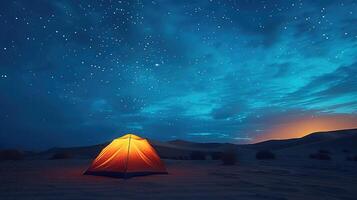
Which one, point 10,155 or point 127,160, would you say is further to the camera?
point 10,155

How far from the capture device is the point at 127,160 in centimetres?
1112

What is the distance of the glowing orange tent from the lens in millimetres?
10891

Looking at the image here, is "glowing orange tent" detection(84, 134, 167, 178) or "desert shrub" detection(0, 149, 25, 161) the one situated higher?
"desert shrub" detection(0, 149, 25, 161)

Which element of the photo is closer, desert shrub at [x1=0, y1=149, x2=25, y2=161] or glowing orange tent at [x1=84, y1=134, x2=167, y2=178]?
glowing orange tent at [x1=84, y1=134, x2=167, y2=178]

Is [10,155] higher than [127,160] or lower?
higher

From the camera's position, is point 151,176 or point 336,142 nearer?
point 151,176

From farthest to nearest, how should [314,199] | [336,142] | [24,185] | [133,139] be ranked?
[336,142] < [133,139] < [24,185] < [314,199]

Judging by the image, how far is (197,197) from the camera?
279 inches

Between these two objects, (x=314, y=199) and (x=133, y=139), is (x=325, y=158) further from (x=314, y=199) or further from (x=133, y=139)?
(x=314, y=199)

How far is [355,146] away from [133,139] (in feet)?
95.8

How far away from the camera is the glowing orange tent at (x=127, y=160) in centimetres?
1089

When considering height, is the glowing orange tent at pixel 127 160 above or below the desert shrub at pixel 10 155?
below

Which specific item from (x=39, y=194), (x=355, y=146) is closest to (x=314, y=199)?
(x=39, y=194)

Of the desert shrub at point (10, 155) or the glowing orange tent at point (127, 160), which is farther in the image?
the desert shrub at point (10, 155)
